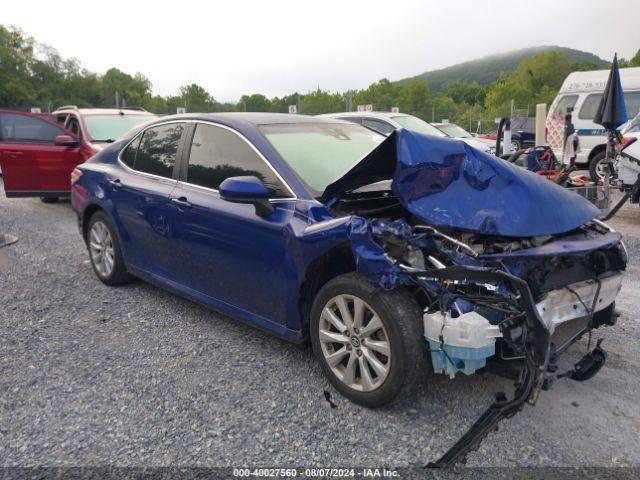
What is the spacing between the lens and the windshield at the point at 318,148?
12.2 feet

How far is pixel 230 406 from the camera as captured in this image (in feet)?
10.5

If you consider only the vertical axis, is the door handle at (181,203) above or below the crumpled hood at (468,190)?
below

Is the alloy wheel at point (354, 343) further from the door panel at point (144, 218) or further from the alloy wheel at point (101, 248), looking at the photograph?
the alloy wheel at point (101, 248)

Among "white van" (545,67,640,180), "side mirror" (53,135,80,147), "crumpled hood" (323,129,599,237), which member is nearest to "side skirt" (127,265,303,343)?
"crumpled hood" (323,129,599,237)

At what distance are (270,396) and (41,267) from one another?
3.98m

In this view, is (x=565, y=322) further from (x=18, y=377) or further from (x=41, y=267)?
(x=41, y=267)

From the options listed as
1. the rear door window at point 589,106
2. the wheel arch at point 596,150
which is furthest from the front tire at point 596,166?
the rear door window at point 589,106

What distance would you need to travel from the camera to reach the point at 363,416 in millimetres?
3062

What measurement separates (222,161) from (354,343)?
1687mm

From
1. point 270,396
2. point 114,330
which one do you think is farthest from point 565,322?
point 114,330

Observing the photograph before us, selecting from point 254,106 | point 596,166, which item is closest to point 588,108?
point 596,166

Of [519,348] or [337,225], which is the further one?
[337,225]

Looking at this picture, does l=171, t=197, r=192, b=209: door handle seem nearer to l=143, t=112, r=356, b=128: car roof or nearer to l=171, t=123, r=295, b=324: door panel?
l=171, t=123, r=295, b=324: door panel

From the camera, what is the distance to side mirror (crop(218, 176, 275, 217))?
3.38 meters
